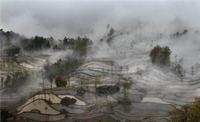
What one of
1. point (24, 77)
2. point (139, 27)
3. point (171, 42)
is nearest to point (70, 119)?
point (24, 77)

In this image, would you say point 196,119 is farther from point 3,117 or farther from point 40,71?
point 40,71

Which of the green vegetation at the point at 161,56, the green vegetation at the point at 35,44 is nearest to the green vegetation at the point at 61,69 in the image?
the green vegetation at the point at 161,56

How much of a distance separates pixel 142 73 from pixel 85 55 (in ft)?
39.6

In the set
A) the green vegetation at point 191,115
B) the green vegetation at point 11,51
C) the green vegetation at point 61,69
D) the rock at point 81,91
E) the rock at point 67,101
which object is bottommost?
the rock at point 67,101

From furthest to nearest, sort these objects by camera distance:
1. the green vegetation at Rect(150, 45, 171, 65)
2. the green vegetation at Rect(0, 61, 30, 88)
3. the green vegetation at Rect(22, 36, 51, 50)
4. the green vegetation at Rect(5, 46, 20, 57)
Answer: the green vegetation at Rect(22, 36, 51, 50) → the green vegetation at Rect(5, 46, 20, 57) → the green vegetation at Rect(150, 45, 171, 65) → the green vegetation at Rect(0, 61, 30, 88)

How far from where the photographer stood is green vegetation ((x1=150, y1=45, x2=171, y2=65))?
46397mm

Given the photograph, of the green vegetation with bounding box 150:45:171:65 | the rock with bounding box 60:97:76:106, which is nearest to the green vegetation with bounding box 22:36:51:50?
the green vegetation with bounding box 150:45:171:65

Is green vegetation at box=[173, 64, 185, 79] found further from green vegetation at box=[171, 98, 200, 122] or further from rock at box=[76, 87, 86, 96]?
green vegetation at box=[171, 98, 200, 122]

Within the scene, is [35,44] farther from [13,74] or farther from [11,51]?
[13,74]

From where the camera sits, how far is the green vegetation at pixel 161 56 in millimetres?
46397

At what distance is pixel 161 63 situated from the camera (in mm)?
47531

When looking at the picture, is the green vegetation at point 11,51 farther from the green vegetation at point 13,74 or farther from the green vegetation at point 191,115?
the green vegetation at point 191,115

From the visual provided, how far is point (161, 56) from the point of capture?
155 ft

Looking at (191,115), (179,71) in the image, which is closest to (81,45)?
(179,71)
